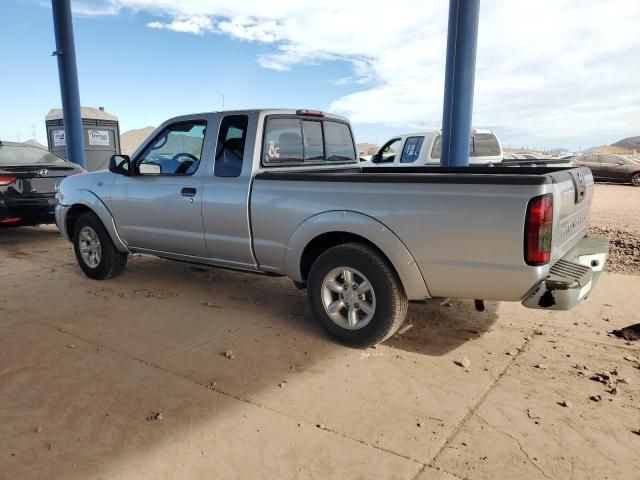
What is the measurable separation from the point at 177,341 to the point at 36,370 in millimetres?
1013

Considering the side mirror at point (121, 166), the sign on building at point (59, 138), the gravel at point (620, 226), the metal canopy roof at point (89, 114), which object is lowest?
the gravel at point (620, 226)

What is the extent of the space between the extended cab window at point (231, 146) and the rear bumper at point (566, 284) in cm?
264

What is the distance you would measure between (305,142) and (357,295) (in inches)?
70.3

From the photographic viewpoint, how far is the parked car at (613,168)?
19.0 metres

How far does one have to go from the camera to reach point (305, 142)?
4.91 meters

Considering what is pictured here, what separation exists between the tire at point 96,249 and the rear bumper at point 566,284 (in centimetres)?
449

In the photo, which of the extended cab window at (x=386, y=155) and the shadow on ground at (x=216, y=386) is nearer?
the shadow on ground at (x=216, y=386)

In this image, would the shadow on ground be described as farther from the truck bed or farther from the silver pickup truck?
the truck bed

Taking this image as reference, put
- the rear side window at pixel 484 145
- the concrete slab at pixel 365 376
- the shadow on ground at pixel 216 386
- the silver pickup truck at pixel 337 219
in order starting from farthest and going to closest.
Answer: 1. the rear side window at pixel 484 145
2. the silver pickup truck at pixel 337 219
3. the concrete slab at pixel 365 376
4. the shadow on ground at pixel 216 386

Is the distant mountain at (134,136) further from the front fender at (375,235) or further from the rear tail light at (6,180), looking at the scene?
the front fender at (375,235)

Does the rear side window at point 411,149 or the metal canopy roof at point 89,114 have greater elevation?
the metal canopy roof at point 89,114

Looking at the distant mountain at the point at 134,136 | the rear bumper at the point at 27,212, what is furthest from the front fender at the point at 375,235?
the distant mountain at the point at 134,136

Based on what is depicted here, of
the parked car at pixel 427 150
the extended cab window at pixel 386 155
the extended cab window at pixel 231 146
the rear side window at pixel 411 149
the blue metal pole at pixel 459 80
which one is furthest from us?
the extended cab window at pixel 386 155

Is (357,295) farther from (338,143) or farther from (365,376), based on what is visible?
(338,143)
